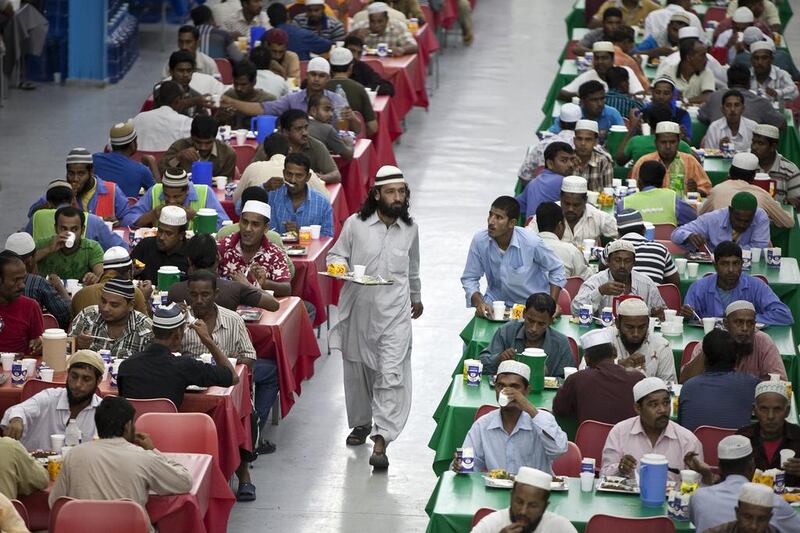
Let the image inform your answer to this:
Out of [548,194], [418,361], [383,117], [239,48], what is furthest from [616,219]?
[239,48]

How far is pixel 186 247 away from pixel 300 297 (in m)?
1.00

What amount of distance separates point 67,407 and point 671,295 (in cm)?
389

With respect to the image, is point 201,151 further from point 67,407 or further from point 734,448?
point 734,448

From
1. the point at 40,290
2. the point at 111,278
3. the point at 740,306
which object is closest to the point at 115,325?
the point at 111,278

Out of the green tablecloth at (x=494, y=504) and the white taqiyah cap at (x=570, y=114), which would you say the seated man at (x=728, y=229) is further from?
the green tablecloth at (x=494, y=504)

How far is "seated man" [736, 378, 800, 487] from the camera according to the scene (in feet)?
25.2

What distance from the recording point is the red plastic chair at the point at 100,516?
656 centimetres

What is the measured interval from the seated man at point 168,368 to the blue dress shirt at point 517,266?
1.86 meters

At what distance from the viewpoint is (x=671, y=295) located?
382 inches

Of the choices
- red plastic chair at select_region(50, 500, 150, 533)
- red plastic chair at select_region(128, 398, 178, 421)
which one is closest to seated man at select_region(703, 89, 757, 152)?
red plastic chair at select_region(128, 398, 178, 421)

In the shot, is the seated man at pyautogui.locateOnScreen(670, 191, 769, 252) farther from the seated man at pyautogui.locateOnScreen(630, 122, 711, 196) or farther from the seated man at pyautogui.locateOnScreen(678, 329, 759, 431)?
the seated man at pyautogui.locateOnScreen(678, 329, 759, 431)

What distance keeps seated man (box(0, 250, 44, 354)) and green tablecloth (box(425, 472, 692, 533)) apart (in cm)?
273

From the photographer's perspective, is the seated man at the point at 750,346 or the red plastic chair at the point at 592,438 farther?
the seated man at the point at 750,346

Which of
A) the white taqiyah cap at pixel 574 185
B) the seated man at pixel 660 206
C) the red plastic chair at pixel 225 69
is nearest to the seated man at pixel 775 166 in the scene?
the seated man at pixel 660 206
